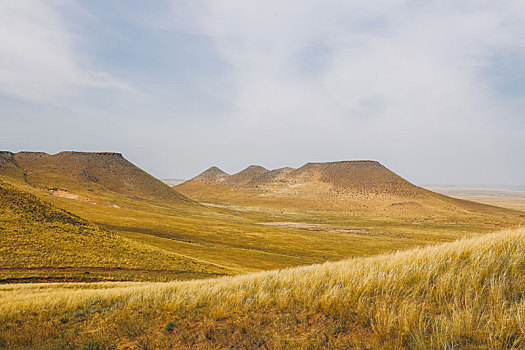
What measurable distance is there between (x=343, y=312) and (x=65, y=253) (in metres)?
33.4

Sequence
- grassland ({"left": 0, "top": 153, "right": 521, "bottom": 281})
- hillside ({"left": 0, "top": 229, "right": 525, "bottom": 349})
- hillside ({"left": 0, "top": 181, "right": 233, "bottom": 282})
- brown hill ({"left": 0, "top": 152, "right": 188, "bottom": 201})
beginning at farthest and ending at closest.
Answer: brown hill ({"left": 0, "top": 152, "right": 188, "bottom": 201}) < grassland ({"left": 0, "top": 153, "right": 521, "bottom": 281}) < hillside ({"left": 0, "top": 181, "right": 233, "bottom": 282}) < hillside ({"left": 0, "top": 229, "right": 525, "bottom": 349})

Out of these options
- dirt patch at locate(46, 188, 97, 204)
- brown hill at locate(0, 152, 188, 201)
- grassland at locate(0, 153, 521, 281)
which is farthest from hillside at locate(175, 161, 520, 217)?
dirt patch at locate(46, 188, 97, 204)

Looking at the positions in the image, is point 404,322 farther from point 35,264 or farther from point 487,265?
point 35,264

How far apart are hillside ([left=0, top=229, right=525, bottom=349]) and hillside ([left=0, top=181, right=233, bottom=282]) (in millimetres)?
19818

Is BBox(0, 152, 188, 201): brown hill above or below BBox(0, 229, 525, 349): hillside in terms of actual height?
above

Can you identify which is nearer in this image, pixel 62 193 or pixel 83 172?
pixel 62 193

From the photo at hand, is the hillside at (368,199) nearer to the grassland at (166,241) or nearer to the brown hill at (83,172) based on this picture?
the grassland at (166,241)

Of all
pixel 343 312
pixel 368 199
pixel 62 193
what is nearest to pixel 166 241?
pixel 343 312

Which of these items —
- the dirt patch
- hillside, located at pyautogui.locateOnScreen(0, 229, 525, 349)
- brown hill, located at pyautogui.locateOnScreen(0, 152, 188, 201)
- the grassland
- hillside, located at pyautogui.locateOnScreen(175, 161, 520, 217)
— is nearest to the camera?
hillside, located at pyautogui.locateOnScreen(0, 229, 525, 349)

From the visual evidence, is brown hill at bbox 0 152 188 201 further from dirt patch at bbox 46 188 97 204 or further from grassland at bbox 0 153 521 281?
dirt patch at bbox 46 188 97 204

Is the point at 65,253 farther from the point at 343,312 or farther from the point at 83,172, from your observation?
the point at 83,172

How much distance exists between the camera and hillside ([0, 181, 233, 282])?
84.9ft

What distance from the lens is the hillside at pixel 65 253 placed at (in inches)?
1019

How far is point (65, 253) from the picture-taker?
99.4 ft
